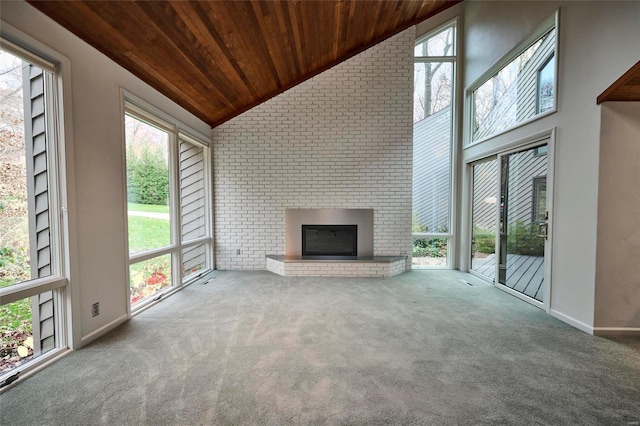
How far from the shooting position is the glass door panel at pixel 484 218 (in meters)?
4.00

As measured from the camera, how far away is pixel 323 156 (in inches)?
186

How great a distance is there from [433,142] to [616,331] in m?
3.49

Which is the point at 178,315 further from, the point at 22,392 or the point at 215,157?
the point at 215,157

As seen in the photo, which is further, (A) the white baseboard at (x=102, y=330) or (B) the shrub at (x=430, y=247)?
(B) the shrub at (x=430, y=247)

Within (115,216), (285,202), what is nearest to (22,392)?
(115,216)

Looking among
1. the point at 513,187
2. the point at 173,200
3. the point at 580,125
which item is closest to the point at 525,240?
the point at 513,187

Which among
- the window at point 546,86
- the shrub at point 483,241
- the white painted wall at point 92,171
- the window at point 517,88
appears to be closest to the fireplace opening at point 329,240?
the shrub at point 483,241

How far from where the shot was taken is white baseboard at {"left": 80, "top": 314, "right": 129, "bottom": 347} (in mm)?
2211

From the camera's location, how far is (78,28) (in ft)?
6.97

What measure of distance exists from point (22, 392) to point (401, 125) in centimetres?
525

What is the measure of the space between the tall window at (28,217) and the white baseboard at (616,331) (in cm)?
464

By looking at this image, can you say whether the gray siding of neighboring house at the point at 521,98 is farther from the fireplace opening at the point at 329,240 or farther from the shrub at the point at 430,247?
the fireplace opening at the point at 329,240

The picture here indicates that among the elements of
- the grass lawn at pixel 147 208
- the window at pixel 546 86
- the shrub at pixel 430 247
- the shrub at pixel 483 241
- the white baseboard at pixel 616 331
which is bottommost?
the white baseboard at pixel 616 331

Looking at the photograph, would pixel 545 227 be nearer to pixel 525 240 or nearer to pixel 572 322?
pixel 525 240
